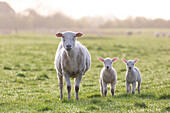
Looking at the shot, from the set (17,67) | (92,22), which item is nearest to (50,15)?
(92,22)

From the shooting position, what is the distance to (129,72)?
428 inches

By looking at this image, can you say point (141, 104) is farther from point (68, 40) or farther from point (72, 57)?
point (68, 40)

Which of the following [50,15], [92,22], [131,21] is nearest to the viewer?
[50,15]

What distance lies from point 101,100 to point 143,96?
1828 mm

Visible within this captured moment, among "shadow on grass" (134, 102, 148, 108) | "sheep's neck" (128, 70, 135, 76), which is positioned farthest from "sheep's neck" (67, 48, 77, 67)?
"sheep's neck" (128, 70, 135, 76)

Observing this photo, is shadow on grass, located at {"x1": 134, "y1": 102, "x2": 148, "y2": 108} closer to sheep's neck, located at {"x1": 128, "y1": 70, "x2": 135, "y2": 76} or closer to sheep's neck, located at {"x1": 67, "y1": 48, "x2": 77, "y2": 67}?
sheep's neck, located at {"x1": 128, "y1": 70, "x2": 135, "y2": 76}

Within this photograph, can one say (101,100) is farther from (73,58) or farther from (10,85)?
(10,85)

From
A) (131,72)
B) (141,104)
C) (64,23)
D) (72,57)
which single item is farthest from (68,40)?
(64,23)

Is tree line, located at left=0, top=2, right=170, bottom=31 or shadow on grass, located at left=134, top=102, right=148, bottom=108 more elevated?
tree line, located at left=0, top=2, right=170, bottom=31

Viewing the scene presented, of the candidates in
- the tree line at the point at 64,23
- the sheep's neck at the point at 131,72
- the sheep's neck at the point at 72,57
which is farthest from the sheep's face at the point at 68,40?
the tree line at the point at 64,23

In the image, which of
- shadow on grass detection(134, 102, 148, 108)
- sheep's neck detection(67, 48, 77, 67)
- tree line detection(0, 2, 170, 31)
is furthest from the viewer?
tree line detection(0, 2, 170, 31)

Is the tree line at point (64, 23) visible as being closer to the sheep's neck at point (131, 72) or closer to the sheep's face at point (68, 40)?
the sheep's neck at point (131, 72)

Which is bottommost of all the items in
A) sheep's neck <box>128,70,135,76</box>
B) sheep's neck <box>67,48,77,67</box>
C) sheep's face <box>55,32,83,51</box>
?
sheep's neck <box>128,70,135,76</box>

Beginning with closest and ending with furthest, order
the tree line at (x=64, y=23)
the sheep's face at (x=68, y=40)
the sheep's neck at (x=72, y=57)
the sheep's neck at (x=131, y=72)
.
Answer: the sheep's face at (x=68, y=40)
the sheep's neck at (x=72, y=57)
the sheep's neck at (x=131, y=72)
the tree line at (x=64, y=23)
